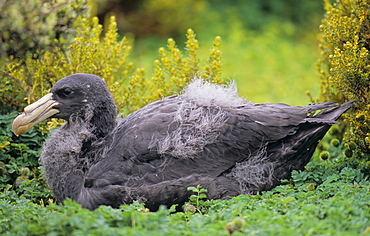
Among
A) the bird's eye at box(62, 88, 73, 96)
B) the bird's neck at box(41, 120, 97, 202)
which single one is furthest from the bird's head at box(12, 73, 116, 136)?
the bird's neck at box(41, 120, 97, 202)

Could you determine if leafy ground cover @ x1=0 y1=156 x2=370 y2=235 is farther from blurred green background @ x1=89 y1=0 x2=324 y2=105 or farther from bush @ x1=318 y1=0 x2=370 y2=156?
blurred green background @ x1=89 y1=0 x2=324 y2=105

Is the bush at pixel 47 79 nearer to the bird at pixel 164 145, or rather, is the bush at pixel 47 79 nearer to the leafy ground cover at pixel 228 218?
the bird at pixel 164 145

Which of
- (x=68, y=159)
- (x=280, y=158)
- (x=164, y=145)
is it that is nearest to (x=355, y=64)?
(x=280, y=158)

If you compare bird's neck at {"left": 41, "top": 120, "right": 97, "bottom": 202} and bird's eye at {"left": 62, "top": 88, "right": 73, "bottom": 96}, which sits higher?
bird's eye at {"left": 62, "top": 88, "right": 73, "bottom": 96}

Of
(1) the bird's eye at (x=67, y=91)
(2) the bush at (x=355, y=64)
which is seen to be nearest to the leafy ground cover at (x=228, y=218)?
(2) the bush at (x=355, y=64)

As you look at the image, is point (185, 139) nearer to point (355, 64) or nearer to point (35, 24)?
point (35, 24)

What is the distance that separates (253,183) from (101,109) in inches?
59.0

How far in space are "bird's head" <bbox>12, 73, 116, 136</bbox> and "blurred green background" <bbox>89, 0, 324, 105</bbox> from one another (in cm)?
600

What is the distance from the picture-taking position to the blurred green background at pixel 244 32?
36.4 ft

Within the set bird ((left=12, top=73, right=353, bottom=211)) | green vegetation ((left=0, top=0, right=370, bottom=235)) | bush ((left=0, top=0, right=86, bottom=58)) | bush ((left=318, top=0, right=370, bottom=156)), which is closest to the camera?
green vegetation ((left=0, top=0, right=370, bottom=235))

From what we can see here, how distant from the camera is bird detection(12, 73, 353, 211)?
172 inches

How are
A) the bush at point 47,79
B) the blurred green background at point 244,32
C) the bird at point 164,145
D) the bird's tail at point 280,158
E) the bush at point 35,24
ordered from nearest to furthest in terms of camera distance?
the bush at point 35,24 → the bird at point 164,145 → the bird's tail at point 280,158 → the bush at point 47,79 → the blurred green background at point 244,32

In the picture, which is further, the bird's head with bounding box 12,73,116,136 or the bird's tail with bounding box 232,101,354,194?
the bird's tail with bounding box 232,101,354,194

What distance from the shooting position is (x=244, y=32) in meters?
13.0
